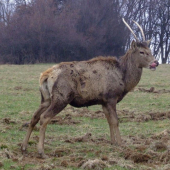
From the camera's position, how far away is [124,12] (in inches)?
2016

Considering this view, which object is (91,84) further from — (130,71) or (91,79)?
(130,71)

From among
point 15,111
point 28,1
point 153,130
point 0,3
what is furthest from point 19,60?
point 153,130

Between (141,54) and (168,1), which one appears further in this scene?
(168,1)

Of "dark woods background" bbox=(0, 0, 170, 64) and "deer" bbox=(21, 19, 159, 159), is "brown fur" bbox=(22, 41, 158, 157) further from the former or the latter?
"dark woods background" bbox=(0, 0, 170, 64)

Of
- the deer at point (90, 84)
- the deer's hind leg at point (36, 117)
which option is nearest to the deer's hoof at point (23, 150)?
the deer at point (90, 84)

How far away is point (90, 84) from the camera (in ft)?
27.8

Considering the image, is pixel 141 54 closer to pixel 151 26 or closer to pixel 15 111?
pixel 15 111

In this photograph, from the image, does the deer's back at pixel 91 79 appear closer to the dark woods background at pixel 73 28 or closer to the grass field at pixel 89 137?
the grass field at pixel 89 137

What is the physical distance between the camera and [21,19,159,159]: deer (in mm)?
7922

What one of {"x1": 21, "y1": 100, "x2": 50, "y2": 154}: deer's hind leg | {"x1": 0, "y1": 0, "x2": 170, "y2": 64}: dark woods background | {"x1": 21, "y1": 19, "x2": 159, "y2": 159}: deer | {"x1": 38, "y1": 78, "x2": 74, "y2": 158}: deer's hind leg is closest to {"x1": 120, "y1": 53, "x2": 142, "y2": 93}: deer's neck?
{"x1": 21, "y1": 19, "x2": 159, "y2": 159}: deer

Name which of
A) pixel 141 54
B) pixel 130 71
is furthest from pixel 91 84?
pixel 141 54

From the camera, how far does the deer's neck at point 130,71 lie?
362 inches

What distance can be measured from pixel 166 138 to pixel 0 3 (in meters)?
49.5

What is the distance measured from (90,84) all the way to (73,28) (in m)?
37.1
